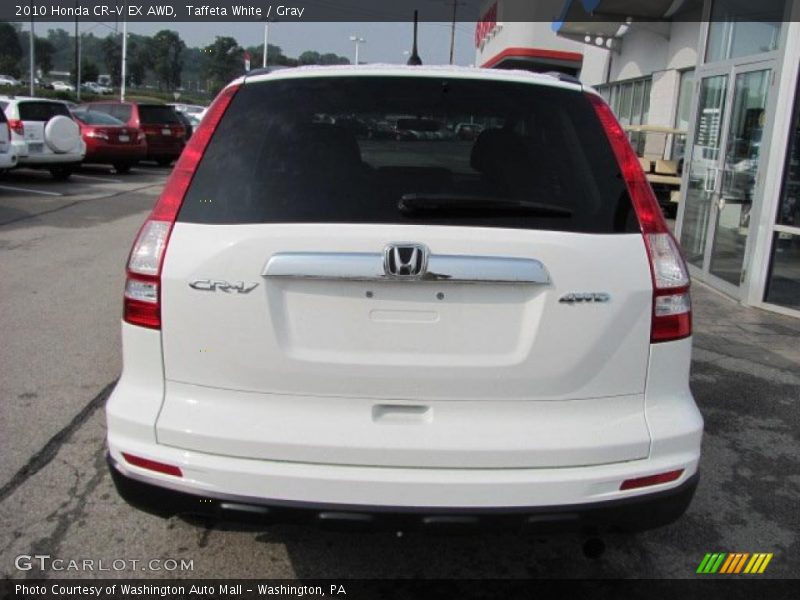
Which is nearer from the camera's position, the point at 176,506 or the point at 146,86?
the point at 176,506

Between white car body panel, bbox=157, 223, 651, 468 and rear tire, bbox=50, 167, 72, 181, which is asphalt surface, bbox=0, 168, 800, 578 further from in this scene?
rear tire, bbox=50, 167, 72, 181

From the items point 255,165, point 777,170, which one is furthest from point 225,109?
point 777,170

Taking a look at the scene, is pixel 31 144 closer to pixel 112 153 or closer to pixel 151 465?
pixel 112 153

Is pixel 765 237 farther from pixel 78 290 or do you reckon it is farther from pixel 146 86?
A: pixel 146 86

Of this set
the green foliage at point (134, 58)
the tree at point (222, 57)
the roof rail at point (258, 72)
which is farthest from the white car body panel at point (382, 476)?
the green foliage at point (134, 58)

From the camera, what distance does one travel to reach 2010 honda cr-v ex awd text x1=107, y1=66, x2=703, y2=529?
232 cm

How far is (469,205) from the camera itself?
2.42 meters

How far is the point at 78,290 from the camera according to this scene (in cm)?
707

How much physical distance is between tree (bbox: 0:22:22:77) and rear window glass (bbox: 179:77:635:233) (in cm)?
10757

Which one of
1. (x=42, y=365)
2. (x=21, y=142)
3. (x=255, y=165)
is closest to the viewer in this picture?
(x=255, y=165)

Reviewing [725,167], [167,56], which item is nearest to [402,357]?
[725,167]

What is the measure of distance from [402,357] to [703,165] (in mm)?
7784

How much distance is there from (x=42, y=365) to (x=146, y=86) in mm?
117394

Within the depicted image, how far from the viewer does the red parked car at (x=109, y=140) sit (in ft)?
60.6
